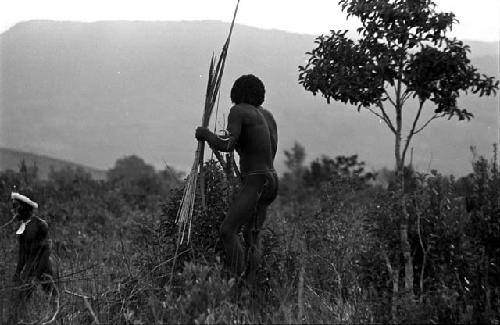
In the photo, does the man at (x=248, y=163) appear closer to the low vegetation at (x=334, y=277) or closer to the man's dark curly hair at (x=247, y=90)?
the man's dark curly hair at (x=247, y=90)

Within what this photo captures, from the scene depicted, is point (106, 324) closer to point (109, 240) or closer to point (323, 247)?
point (323, 247)

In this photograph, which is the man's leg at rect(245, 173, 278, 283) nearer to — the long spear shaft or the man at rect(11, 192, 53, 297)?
the long spear shaft

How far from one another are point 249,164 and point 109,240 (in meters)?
7.43

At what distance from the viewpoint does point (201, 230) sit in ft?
23.3

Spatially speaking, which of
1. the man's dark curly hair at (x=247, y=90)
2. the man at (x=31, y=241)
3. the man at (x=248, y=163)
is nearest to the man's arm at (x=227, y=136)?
the man at (x=248, y=163)

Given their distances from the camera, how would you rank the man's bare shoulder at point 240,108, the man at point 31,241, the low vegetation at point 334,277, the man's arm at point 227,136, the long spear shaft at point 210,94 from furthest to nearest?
1. the man at point 31,241
2. the long spear shaft at point 210,94
3. the man's bare shoulder at point 240,108
4. the man's arm at point 227,136
5. the low vegetation at point 334,277

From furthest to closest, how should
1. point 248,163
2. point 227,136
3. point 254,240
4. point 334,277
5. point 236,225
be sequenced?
point 334,277 < point 254,240 < point 248,163 < point 227,136 < point 236,225


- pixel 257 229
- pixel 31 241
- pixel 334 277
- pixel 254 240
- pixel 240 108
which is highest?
pixel 240 108

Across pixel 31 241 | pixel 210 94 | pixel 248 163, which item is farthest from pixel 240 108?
pixel 31 241

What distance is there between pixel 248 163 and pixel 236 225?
595mm

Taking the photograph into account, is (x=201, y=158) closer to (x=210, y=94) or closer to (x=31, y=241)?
(x=210, y=94)

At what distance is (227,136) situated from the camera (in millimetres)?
6578

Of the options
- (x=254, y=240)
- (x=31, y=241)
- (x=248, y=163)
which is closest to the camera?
(x=248, y=163)

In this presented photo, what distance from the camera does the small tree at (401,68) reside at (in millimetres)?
6402
